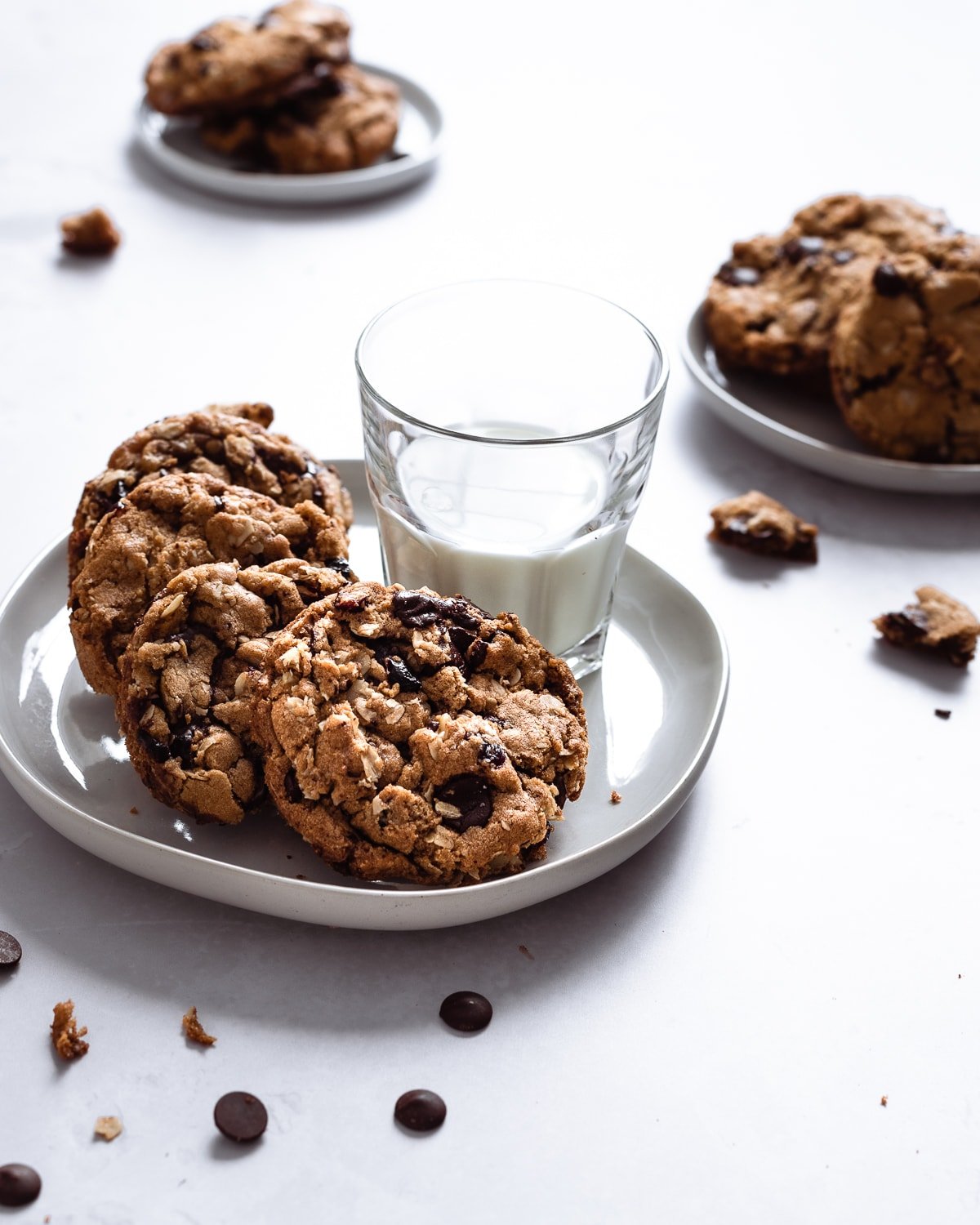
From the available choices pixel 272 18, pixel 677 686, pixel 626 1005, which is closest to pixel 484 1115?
pixel 626 1005

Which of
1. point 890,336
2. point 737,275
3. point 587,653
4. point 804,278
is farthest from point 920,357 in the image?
point 587,653

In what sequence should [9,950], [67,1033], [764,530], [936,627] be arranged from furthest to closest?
[764,530] → [936,627] → [9,950] → [67,1033]

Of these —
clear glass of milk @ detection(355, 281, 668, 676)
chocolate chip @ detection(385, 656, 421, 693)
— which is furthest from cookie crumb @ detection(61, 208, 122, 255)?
chocolate chip @ detection(385, 656, 421, 693)

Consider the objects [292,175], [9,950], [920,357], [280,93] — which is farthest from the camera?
[292,175]

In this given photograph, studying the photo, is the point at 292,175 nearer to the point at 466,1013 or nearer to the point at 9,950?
the point at 9,950

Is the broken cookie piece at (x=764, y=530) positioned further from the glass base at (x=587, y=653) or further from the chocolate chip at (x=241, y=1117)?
the chocolate chip at (x=241, y=1117)

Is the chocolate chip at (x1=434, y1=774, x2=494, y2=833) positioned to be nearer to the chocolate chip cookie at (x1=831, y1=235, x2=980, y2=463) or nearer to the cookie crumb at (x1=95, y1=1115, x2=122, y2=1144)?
the cookie crumb at (x1=95, y1=1115, x2=122, y2=1144)
